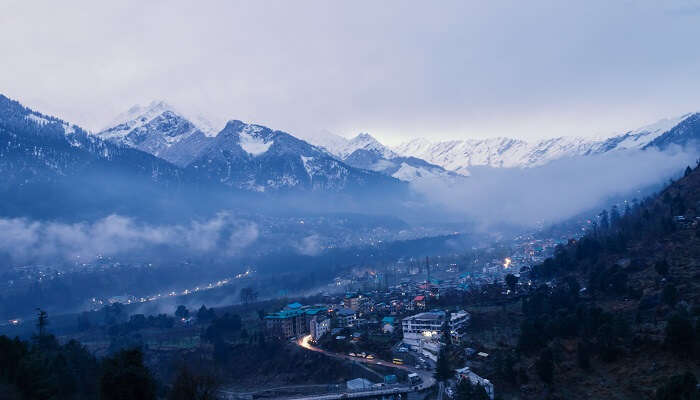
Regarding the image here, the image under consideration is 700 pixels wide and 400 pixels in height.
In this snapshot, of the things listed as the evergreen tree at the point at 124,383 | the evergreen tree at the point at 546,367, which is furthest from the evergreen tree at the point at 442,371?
the evergreen tree at the point at 124,383

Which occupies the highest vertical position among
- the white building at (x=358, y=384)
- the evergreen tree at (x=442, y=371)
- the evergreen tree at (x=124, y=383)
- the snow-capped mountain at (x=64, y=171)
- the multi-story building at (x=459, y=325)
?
the snow-capped mountain at (x=64, y=171)

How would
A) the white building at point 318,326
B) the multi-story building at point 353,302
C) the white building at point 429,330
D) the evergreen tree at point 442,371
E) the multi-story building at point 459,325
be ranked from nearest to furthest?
1. the evergreen tree at point 442,371
2. the multi-story building at point 459,325
3. the white building at point 429,330
4. the white building at point 318,326
5. the multi-story building at point 353,302

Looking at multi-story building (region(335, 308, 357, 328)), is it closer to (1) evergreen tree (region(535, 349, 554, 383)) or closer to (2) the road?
(2) the road

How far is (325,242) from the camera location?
16788 centimetres

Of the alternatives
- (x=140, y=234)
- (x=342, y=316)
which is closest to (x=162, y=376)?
(x=342, y=316)

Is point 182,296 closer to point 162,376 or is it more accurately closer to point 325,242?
point 162,376

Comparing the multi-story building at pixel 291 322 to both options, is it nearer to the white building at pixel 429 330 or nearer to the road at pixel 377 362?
the road at pixel 377 362

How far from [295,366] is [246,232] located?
4640 inches

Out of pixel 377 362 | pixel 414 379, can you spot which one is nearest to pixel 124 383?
pixel 414 379

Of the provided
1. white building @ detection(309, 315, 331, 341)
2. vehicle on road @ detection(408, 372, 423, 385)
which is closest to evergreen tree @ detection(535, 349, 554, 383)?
vehicle on road @ detection(408, 372, 423, 385)

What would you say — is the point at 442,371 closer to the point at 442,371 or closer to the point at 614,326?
the point at 442,371

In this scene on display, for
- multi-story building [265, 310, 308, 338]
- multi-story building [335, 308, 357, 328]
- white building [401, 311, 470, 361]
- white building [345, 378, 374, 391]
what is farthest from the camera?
multi-story building [265, 310, 308, 338]

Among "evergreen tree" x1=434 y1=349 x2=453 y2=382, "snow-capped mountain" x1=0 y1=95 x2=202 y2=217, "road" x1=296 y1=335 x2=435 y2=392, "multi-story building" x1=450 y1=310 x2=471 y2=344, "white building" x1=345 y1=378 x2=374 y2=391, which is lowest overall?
"white building" x1=345 y1=378 x2=374 y2=391

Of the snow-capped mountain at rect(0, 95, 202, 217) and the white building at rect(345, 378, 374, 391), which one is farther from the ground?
the snow-capped mountain at rect(0, 95, 202, 217)
